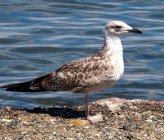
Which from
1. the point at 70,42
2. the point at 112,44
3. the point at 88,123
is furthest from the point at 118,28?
the point at 70,42

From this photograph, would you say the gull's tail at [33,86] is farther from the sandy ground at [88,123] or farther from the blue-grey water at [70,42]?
the blue-grey water at [70,42]

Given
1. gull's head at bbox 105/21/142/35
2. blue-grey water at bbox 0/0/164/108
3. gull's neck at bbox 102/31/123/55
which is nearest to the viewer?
gull's neck at bbox 102/31/123/55

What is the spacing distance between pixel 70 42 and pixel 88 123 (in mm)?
8835

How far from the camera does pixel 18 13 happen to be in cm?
2197

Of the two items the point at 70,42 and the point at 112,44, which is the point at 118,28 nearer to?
the point at 112,44

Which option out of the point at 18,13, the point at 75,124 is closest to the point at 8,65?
the point at 18,13

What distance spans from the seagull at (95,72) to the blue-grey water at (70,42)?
333cm

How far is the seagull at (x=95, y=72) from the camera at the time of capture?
999 cm

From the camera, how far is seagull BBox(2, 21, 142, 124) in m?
9.99

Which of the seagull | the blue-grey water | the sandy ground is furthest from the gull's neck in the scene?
the blue-grey water

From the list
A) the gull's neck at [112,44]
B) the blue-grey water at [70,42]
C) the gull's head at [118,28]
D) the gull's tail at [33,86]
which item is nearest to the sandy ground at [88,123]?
the gull's tail at [33,86]

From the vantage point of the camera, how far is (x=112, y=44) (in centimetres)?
1028

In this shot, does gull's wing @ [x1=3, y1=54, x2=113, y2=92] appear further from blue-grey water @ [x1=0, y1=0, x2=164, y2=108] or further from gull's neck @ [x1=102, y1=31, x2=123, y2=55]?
blue-grey water @ [x1=0, y1=0, x2=164, y2=108]

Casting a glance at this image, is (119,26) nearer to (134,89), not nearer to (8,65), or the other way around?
(134,89)
